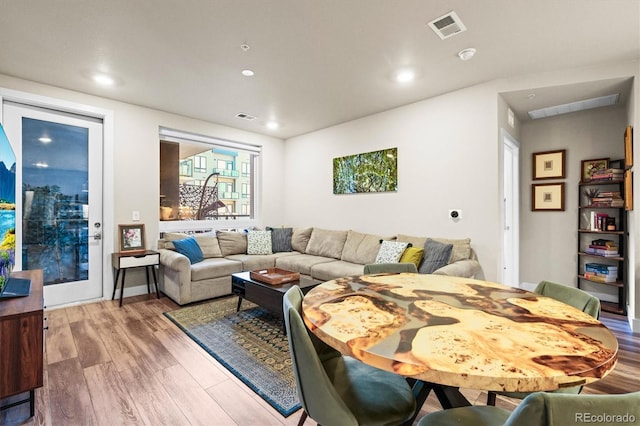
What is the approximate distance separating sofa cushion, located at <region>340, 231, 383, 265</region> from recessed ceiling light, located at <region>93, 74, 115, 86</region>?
3500mm

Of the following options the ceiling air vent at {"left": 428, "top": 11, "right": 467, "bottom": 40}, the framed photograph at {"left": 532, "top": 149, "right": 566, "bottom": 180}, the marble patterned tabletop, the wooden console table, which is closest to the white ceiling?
the ceiling air vent at {"left": 428, "top": 11, "right": 467, "bottom": 40}

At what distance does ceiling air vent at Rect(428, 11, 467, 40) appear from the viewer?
2154mm

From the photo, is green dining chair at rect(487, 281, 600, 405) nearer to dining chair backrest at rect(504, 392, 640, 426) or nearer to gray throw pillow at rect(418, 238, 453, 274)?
dining chair backrest at rect(504, 392, 640, 426)

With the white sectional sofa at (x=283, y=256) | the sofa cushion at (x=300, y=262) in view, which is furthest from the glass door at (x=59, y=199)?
the sofa cushion at (x=300, y=262)

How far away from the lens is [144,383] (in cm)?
204

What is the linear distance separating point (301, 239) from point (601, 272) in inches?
161

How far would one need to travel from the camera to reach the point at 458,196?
3504 mm

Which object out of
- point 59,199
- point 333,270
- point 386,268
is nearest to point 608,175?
point 386,268

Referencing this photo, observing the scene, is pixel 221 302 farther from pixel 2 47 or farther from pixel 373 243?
pixel 2 47

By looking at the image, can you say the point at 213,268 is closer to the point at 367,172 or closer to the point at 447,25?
the point at 367,172

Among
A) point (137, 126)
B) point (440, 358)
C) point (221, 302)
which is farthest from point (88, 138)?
point (440, 358)

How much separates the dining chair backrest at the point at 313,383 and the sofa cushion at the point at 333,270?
253 centimetres

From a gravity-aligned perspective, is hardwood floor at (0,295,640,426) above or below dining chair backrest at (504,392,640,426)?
below

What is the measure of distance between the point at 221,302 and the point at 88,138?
2694mm
